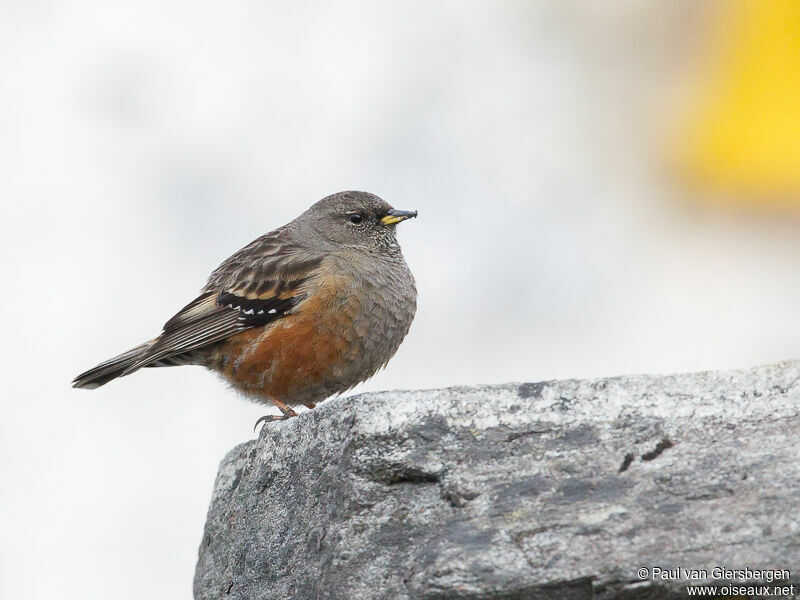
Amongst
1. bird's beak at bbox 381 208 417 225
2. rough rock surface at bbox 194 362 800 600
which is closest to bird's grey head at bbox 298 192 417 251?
bird's beak at bbox 381 208 417 225

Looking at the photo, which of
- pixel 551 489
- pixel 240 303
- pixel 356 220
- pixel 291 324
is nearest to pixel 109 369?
pixel 240 303

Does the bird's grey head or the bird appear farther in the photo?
the bird's grey head

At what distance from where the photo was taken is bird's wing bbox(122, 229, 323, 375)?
517 cm

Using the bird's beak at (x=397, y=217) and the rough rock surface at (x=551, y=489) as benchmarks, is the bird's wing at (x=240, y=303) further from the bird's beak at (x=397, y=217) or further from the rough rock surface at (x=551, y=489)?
the rough rock surface at (x=551, y=489)

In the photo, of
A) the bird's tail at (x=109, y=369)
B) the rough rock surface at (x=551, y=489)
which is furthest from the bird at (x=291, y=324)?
the rough rock surface at (x=551, y=489)

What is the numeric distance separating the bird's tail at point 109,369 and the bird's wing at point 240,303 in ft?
0.21

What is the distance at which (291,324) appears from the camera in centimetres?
501

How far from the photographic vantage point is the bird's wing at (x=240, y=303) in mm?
5168

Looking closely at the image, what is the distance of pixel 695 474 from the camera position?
2.54 metres

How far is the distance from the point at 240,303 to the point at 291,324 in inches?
15.6

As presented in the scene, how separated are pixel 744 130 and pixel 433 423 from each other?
426cm

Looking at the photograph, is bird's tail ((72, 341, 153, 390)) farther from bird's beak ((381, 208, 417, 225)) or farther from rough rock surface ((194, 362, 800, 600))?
rough rock surface ((194, 362, 800, 600))

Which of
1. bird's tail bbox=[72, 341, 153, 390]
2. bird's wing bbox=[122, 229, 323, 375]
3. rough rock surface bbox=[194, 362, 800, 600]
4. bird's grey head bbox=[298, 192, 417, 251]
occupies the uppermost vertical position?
bird's grey head bbox=[298, 192, 417, 251]

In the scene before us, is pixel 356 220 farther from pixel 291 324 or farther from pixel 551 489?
pixel 551 489
